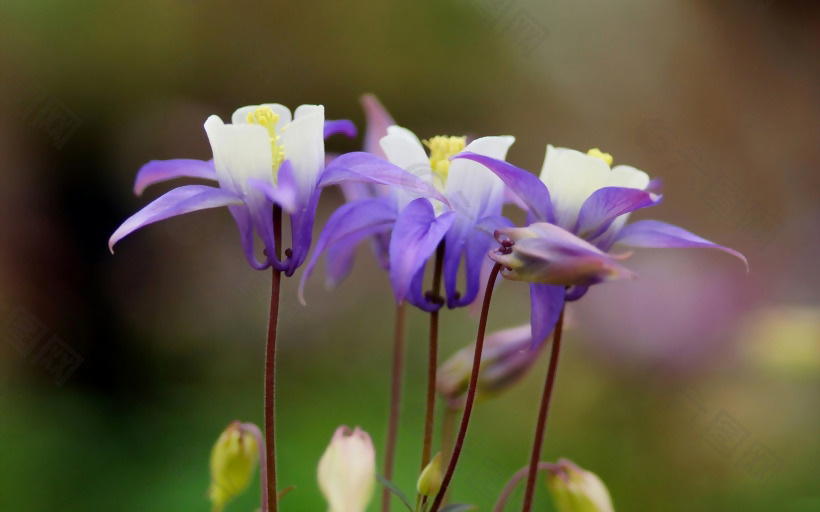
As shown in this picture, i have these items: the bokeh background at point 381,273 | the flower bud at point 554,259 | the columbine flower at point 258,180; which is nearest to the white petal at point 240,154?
the columbine flower at point 258,180

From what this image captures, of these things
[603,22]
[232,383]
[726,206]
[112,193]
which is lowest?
[232,383]

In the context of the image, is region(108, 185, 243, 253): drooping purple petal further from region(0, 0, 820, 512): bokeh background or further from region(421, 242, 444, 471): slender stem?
region(0, 0, 820, 512): bokeh background

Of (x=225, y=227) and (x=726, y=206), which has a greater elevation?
(x=726, y=206)

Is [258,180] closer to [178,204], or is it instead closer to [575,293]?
[178,204]

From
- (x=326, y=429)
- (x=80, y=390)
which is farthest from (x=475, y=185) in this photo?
(x=80, y=390)

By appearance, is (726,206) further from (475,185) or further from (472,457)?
(475,185)

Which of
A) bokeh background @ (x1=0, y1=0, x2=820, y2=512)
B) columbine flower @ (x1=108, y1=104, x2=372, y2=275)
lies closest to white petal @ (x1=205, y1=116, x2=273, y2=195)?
columbine flower @ (x1=108, y1=104, x2=372, y2=275)

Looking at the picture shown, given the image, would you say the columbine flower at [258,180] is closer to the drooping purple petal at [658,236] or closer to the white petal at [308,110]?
the white petal at [308,110]
